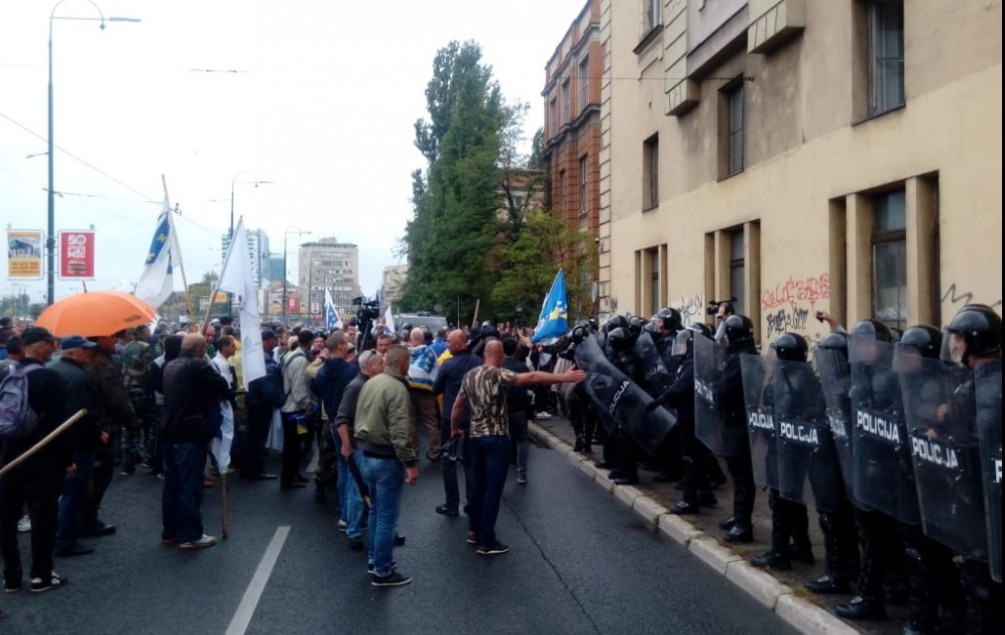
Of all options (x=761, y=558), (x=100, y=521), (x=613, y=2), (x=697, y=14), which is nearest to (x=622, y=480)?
(x=761, y=558)

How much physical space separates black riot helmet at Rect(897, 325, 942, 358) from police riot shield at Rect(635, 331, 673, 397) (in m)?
4.80

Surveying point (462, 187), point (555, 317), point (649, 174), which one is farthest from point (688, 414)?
point (462, 187)

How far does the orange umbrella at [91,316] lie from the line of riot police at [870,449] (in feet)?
16.3

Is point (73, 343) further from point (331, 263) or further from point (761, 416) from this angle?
point (331, 263)

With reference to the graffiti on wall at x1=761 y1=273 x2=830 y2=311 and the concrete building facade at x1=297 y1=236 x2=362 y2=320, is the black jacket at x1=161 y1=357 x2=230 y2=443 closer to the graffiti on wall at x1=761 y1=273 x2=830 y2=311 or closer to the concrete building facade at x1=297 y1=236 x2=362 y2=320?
the graffiti on wall at x1=761 y1=273 x2=830 y2=311

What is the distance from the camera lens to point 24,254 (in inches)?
1034

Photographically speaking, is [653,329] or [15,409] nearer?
[15,409]

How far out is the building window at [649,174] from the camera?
63.8 feet

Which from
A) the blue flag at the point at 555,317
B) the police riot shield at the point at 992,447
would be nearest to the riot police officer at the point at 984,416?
the police riot shield at the point at 992,447

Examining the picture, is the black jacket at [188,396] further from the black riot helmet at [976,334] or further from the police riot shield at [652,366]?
the black riot helmet at [976,334]

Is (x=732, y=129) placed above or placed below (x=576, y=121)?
below

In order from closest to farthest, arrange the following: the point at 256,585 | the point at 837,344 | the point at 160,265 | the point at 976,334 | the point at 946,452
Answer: the point at 946,452 < the point at 976,334 < the point at 837,344 < the point at 256,585 < the point at 160,265

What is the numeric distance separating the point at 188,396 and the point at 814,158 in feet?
28.9

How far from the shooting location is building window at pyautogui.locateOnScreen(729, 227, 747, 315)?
1526 cm
